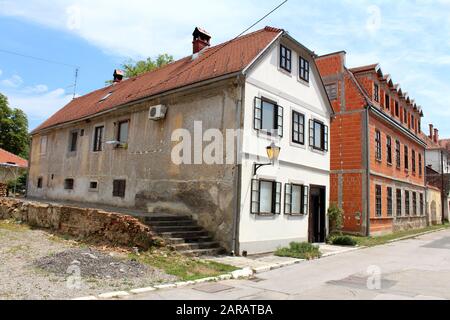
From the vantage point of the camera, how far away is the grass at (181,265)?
8.66 metres

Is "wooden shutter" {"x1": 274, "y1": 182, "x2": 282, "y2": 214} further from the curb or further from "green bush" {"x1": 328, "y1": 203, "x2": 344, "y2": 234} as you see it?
"green bush" {"x1": 328, "y1": 203, "x2": 344, "y2": 234}

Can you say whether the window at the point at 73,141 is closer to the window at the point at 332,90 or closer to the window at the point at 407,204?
the window at the point at 332,90

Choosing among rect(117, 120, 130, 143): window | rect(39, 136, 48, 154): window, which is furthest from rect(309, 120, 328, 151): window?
rect(39, 136, 48, 154): window

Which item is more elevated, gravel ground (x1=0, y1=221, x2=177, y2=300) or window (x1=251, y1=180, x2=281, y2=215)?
window (x1=251, y1=180, x2=281, y2=215)

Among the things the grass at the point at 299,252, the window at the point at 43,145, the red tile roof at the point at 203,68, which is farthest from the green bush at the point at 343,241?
the window at the point at 43,145

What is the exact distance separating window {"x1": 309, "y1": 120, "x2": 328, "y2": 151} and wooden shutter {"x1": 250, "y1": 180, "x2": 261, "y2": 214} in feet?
14.2

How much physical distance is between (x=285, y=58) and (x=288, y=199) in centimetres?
541

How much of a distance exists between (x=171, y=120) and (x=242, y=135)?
367 cm

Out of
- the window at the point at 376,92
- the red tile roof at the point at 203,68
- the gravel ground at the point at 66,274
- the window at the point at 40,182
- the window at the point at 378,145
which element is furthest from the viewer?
the window at the point at 40,182

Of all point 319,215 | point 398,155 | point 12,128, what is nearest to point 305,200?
point 319,215

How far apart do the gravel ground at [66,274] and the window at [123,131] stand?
7.30 m

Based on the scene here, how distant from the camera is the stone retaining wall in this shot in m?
11.0
